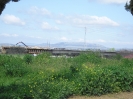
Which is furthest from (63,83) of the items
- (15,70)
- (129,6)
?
(129,6)

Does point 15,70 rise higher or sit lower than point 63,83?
higher

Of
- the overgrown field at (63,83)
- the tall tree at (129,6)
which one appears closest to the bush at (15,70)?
the overgrown field at (63,83)

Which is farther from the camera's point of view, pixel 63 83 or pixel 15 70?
pixel 15 70

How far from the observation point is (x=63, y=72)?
12492 millimetres

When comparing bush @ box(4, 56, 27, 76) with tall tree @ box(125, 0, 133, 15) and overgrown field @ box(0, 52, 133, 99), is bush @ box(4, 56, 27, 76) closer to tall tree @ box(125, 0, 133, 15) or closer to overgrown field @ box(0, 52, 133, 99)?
overgrown field @ box(0, 52, 133, 99)

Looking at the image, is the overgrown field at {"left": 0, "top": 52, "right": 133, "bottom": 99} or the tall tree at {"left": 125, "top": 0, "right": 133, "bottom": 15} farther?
the tall tree at {"left": 125, "top": 0, "right": 133, "bottom": 15}

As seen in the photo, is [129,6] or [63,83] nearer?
[63,83]

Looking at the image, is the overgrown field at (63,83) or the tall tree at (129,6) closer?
the overgrown field at (63,83)

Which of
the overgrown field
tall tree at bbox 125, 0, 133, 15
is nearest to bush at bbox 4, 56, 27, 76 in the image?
the overgrown field

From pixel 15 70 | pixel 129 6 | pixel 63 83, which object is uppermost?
pixel 129 6

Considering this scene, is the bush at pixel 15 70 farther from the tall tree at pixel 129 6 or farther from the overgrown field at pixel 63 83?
the tall tree at pixel 129 6

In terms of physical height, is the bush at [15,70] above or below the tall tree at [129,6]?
below

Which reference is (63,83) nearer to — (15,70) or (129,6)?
(15,70)

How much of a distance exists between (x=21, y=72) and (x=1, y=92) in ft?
13.6
